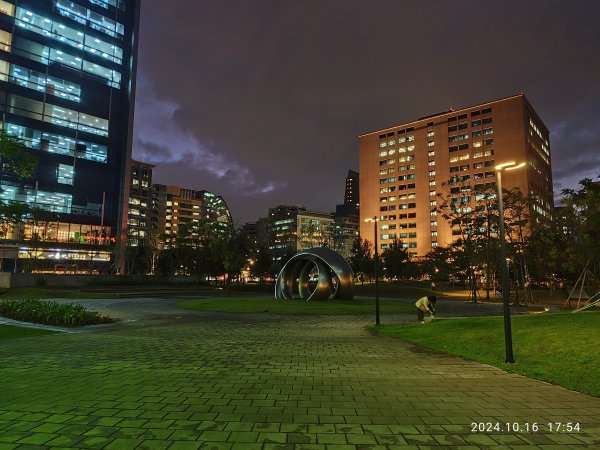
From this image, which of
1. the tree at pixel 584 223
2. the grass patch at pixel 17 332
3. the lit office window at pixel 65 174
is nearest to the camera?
the grass patch at pixel 17 332

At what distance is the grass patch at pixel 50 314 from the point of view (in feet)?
54.7

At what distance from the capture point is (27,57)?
68.4 metres

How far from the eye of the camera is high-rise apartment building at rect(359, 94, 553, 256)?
117 meters

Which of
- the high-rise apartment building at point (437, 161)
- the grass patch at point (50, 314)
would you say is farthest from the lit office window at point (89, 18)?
the high-rise apartment building at point (437, 161)

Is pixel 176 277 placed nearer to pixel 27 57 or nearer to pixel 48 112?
pixel 48 112

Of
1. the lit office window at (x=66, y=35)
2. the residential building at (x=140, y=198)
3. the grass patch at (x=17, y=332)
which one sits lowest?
the grass patch at (x=17, y=332)

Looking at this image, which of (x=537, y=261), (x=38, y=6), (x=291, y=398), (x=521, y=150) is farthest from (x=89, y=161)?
(x=521, y=150)

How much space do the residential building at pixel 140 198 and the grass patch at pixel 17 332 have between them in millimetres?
121907

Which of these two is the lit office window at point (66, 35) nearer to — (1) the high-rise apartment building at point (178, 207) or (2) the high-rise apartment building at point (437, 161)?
(1) the high-rise apartment building at point (178, 207)

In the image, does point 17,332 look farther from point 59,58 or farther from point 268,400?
point 59,58

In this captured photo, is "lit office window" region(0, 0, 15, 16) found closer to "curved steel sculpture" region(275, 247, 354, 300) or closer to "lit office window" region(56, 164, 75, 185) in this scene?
"lit office window" region(56, 164, 75, 185)

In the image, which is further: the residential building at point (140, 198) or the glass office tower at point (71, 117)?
the residential building at point (140, 198)

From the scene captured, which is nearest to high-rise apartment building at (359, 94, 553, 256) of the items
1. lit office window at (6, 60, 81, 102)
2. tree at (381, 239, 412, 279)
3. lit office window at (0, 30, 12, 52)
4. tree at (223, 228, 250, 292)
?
tree at (381, 239, 412, 279)

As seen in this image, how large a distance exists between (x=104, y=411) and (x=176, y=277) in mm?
61132
